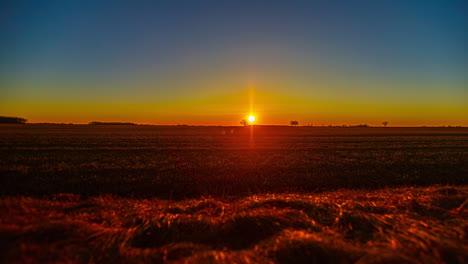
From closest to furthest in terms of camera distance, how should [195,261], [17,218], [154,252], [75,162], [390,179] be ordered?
[195,261] < [154,252] < [17,218] < [390,179] < [75,162]

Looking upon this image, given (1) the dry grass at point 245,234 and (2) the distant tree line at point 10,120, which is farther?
(2) the distant tree line at point 10,120

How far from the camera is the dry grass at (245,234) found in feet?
12.5

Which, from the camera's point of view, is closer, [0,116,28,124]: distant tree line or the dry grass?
the dry grass

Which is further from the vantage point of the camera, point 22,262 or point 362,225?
point 362,225

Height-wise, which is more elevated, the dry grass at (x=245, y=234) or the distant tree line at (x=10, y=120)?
the distant tree line at (x=10, y=120)

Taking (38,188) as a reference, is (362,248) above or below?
above

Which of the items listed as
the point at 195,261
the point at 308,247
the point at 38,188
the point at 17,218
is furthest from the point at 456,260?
the point at 38,188

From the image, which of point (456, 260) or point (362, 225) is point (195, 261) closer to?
point (362, 225)

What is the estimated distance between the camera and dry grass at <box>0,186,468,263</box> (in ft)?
12.5

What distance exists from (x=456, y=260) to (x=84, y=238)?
6.06 metres

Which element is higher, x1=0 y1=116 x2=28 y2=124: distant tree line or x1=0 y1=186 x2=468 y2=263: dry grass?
x1=0 y1=116 x2=28 y2=124: distant tree line

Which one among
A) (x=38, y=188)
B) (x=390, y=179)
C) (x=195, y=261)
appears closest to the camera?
(x=195, y=261)

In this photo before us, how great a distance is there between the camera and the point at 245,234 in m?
4.91

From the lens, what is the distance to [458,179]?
1266 cm
